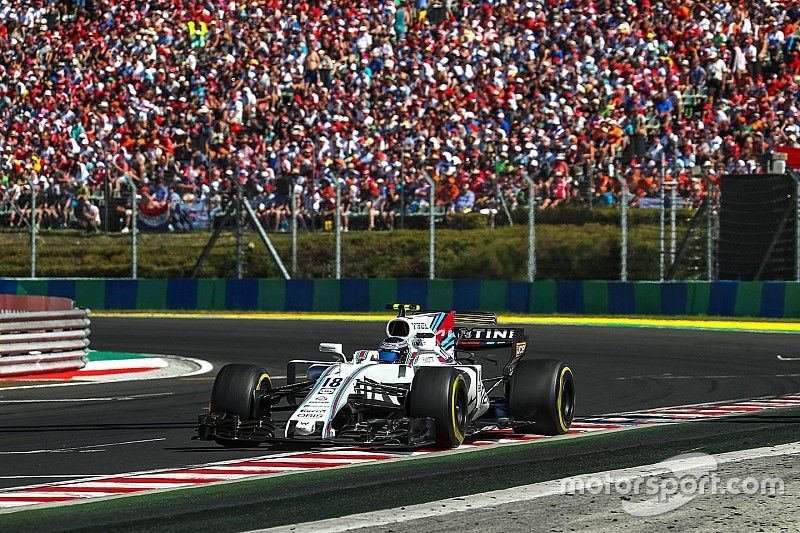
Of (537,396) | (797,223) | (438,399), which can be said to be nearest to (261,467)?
(438,399)

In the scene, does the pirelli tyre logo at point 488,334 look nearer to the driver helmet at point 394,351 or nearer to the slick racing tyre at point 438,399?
the driver helmet at point 394,351

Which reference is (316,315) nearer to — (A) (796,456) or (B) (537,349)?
(B) (537,349)

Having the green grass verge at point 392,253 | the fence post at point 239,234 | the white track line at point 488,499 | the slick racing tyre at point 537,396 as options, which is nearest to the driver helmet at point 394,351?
the slick racing tyre at point 537,396

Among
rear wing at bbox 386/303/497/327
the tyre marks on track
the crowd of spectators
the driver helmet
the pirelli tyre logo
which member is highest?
the crowd of spectators

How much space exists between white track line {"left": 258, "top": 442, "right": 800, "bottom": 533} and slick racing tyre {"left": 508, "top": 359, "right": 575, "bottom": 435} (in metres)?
1.77

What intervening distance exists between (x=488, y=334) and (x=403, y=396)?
4.46 feet

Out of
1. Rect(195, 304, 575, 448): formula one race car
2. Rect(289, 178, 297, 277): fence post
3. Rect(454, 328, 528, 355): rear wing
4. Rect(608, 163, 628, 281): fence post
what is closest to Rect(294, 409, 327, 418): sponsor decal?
Rect(195, 304, 575, 448): formula one race car

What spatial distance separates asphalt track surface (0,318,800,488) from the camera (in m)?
11.0

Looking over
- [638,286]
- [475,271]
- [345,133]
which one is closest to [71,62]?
[345,133]

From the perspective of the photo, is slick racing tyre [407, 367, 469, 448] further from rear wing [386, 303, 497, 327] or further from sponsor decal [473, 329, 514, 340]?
sponsor decal [473, 329, 514, 340]

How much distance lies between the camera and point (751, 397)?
14914 mm

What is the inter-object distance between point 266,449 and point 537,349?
10911 millimetres

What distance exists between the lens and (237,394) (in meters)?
11.2

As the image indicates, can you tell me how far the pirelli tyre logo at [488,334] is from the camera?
40.2 feet
